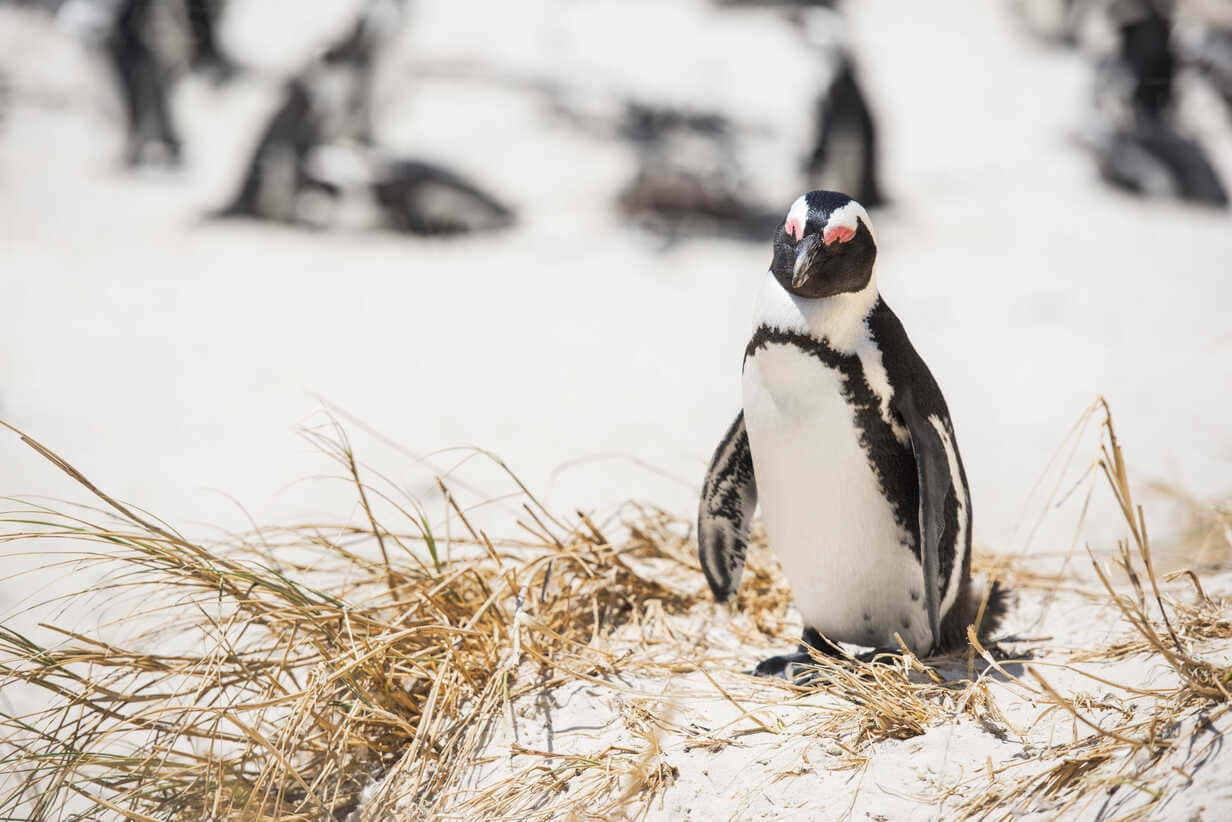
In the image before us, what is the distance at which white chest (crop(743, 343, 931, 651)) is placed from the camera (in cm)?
164

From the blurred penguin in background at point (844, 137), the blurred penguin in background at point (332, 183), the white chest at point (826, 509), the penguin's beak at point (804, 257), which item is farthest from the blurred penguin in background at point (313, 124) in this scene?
the penguin's beak at point (804, 257)

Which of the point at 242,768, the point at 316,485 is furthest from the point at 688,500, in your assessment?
the point at 242,768

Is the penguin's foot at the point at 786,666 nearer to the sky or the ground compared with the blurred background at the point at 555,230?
nearer to the ground

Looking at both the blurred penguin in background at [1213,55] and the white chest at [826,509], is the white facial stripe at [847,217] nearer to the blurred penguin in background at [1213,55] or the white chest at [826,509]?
the white chest at [826,509]

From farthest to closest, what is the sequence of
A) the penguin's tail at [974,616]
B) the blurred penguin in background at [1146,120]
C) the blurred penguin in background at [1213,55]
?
the blurred penguin in background at [1213,55] < the blurred penguin in background at [1146,120] < the penguin's tail at [974,616]

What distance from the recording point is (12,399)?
3.63 meters

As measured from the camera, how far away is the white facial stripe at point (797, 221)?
5.16 feet

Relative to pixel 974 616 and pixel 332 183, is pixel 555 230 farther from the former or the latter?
pixel 974 616

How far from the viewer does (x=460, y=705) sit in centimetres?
166

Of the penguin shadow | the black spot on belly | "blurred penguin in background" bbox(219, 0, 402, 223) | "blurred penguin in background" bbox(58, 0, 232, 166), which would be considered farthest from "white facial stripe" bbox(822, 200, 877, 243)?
"blurred penguin in background" bbox(58, 0, 232, 166)

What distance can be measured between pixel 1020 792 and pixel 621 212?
5641 millimetres

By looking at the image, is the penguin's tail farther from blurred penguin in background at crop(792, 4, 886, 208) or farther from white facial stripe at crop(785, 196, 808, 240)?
blurred penguin in background at crop(792, 4, 886, 208)

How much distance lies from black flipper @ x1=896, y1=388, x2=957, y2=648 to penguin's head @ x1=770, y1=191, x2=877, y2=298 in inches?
8.4

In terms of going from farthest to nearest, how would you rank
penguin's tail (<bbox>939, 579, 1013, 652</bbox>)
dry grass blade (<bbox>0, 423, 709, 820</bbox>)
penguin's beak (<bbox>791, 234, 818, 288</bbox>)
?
penguin's tail (<bbox>939, 579, 1013, 652</bbox>) → penguin's beak (<bbox>791, 234, 818, 288</bbox>) → dry grass blade (<bbox>0, 423, 709, 820</bbox>)
